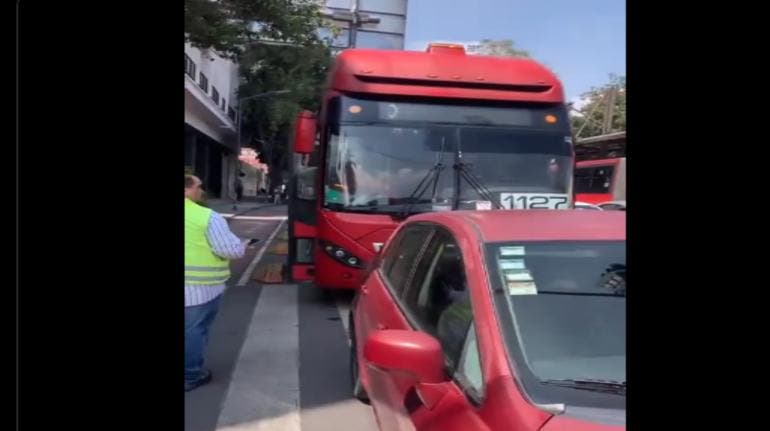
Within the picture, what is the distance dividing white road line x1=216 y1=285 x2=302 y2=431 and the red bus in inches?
32.0

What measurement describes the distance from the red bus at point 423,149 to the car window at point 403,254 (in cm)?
279

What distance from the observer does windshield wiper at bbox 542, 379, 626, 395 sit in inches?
88.0

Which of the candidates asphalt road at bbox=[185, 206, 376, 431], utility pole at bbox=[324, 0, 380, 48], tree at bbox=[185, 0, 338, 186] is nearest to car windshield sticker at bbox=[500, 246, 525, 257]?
asphalt road at bbox=[185, 206, 376, 431]

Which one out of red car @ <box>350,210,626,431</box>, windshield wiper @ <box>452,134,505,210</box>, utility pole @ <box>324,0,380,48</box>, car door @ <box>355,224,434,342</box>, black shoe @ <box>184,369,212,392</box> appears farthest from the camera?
utility pole @ <box>324,0,380,48</box>

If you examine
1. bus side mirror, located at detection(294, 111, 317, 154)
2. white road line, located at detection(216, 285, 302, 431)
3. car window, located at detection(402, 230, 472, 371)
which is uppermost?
bus side mirror, located at detection(294, 111, 317, 154)

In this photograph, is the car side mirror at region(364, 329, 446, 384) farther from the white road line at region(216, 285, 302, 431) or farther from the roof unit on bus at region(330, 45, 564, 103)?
the roof unit on bus at region(330, 45, 564, 103)


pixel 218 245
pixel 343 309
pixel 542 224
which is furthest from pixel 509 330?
pixel 343 309

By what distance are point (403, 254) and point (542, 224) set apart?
0.96 metres

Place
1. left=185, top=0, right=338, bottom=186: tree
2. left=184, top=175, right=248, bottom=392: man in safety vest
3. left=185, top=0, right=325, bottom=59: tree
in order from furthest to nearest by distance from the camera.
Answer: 1. left=185, top=0, right=325, bottom=59: tree
2. left=185, top=0, right=338, bottom=186: tree
3. left=184, top=175, right=248, bottom=392: man in safety vest

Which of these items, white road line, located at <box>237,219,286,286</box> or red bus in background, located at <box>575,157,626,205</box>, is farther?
red bus in background, located at <box>575,157,626,205</box>

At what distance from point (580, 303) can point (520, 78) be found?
5.05 m
